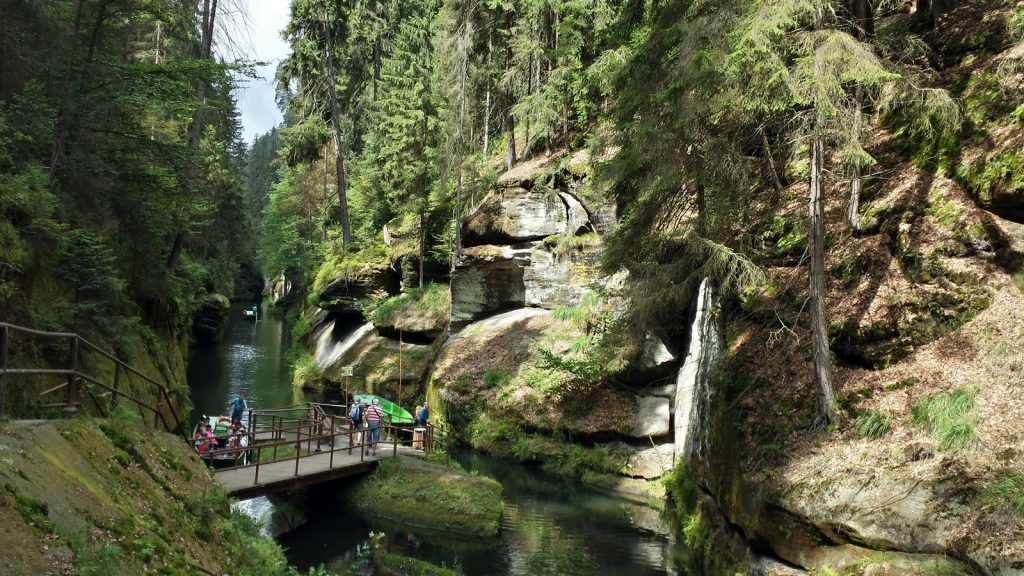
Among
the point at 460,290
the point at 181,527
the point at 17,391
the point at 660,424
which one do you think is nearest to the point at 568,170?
the point at 460,290

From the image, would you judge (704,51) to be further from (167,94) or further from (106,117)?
(106,117)

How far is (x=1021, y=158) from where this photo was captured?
33.1 ft

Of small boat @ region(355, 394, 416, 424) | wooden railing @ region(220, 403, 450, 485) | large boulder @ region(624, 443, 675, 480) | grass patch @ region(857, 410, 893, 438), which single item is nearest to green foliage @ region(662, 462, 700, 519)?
A: large boulder @ region(624, 443, 675, 480)

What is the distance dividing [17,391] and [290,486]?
5.72 meters

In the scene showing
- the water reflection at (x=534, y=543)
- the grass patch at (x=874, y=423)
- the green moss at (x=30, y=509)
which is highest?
the grass patch at (x=874, y=423)

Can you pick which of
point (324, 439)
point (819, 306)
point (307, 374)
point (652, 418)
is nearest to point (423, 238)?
point (307, 374)

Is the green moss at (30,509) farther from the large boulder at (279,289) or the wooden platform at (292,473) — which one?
the large boulder at (279,289)

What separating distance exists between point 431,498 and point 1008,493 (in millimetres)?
11201

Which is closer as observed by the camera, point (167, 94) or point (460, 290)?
point (167, 94)

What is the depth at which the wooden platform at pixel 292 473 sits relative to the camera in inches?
515

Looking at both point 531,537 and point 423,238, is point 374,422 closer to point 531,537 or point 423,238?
point 531,537

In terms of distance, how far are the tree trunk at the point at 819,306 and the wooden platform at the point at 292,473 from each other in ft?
35.5

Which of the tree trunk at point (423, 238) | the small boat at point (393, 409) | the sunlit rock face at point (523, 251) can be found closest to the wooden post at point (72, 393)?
the small boat at point (393, 409)

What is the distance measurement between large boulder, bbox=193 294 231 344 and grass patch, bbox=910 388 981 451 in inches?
A: 1766
